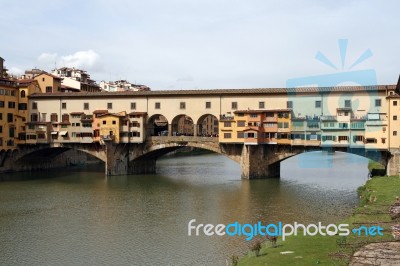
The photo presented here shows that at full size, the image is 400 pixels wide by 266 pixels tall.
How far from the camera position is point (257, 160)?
53688mm

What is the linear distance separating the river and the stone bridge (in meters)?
2.16

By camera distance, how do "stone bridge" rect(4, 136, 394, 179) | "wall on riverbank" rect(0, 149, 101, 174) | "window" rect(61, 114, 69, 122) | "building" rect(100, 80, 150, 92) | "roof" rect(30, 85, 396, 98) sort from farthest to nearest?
1. "building" rect(100, 80, 150, 92)
2. "wall on riverbank" rect(0, 149, 101, 174)
3. "window" rect(61, 114, 69, 122)
4. "stone bridge" rect(4, 136, 394, 179)
5. "roof" rect(30, 85, 396, 98)

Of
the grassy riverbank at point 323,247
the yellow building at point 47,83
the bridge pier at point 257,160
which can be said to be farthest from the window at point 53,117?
the grassy riverbank at point 323,247

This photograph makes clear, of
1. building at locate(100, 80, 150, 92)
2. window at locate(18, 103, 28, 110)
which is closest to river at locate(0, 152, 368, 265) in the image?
window at locate(18, 103, 28, 110)

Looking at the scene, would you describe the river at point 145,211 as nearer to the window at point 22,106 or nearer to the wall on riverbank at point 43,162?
the wall on riverbank at point 43,162

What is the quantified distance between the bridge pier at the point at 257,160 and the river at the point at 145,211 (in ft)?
4.70

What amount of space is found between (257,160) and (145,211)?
70.2ft

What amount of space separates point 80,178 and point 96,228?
2884cm

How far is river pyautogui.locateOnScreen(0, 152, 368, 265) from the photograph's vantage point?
950 inches

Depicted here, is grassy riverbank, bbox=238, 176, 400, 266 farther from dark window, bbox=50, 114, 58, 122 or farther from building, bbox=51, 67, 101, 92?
building, bbox=51, 67, 101, 92

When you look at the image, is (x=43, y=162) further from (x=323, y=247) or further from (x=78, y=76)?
(x=323, y=247)

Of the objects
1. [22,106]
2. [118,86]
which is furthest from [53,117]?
[118,86]

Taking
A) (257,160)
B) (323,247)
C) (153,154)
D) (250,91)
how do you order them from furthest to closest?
(153,154) → (250,91) → (257,160) → (323,247)

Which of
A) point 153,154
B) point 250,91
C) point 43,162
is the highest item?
point 250,91
